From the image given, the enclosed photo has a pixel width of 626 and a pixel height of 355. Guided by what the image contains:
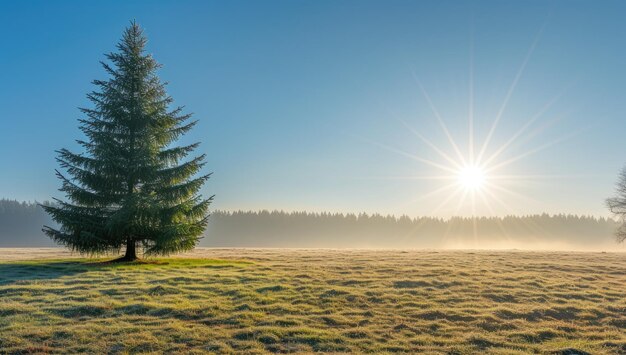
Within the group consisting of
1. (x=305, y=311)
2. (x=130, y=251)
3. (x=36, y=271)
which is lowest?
(x=305, y=311)

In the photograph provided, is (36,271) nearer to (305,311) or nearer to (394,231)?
(305,311)

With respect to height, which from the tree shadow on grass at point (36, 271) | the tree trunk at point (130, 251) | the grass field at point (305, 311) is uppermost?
the tree trunk at point (130, 251)

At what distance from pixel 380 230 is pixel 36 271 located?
532 feet

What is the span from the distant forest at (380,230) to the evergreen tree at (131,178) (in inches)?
5204

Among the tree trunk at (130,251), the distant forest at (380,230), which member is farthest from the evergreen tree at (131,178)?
the distant forest at (380,230)

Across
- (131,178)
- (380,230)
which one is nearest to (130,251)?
(131,178)

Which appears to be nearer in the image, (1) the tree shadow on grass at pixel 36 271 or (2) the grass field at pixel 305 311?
(2) the grass field at pixel 305 311

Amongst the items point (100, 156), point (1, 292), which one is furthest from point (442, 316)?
point (100, 156)

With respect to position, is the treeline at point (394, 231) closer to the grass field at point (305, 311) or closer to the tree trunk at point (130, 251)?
the tree trunk at point (130, 251)

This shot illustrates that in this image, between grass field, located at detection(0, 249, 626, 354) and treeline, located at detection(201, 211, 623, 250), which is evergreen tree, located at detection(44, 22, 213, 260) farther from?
treeline, located at detection(201, 211, 623, 250)

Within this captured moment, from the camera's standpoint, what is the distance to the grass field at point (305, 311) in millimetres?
11938

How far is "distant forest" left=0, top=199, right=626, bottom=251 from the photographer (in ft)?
536

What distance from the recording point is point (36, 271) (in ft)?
77.3

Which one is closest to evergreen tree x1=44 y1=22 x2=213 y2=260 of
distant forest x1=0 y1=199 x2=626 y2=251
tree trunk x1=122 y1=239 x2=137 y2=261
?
tree trunk x1=122 y1=239 x2=137 y2=261
